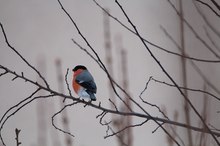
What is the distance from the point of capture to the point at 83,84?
1416 millimetres

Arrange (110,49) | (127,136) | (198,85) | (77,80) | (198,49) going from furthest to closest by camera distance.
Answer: (198,85) < (198,49) < (77,80) < (110,49) < (127,136)

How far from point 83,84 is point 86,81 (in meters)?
0.01

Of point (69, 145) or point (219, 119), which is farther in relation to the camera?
point (69, 145)

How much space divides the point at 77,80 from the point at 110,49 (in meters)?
0.21

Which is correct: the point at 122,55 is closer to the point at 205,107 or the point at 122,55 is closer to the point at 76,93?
the point at 76,93

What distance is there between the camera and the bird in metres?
1.39

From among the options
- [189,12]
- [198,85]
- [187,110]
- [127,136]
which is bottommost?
[187,110]

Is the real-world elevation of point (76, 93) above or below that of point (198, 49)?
below

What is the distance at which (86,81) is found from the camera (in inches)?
55.9

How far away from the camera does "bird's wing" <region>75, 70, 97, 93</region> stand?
1.41m

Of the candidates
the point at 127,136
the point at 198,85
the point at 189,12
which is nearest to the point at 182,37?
the point at 127,136

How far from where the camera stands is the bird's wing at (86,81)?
1.41m

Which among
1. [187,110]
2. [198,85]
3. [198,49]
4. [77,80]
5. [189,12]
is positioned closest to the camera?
[187,110]

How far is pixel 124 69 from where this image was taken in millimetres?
1317
